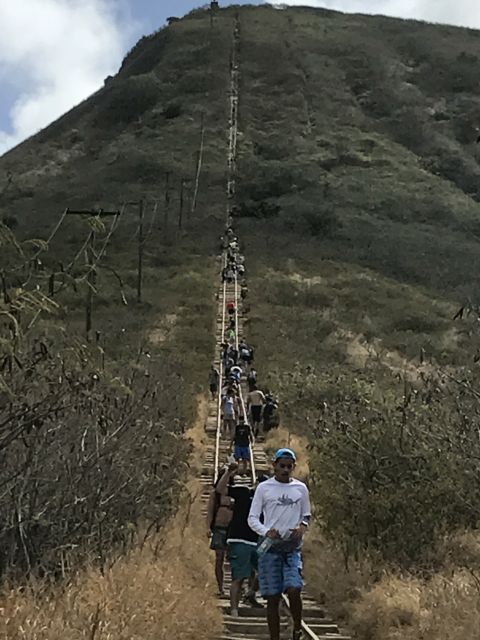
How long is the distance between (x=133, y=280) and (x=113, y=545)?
44161mm

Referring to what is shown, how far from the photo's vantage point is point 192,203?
262 feet

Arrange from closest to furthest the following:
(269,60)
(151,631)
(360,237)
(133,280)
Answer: (151,631)
(133,280)
(360,237)
(269,60)

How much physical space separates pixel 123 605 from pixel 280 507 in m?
1.53

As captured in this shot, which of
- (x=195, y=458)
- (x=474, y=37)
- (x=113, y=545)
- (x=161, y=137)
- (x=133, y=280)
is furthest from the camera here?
(x=474, y=37)

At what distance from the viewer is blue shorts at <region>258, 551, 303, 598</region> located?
810cm

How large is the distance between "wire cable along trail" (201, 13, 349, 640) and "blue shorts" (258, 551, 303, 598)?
2.49 ft

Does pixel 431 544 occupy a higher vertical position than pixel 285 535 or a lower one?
lower

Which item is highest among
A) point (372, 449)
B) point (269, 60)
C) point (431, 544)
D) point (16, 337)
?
point (269, 60)

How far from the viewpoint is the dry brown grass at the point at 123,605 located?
6.57 meters

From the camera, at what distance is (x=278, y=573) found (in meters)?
8.15

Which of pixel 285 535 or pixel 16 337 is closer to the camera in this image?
pixel 16 337

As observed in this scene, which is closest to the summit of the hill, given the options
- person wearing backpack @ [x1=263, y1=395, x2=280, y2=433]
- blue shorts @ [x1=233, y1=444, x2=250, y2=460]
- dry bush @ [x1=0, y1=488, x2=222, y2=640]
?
person wearing backpack @ [x1=263, y1=395, x2=280, y2=433]

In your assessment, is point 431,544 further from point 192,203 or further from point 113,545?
point 192,203

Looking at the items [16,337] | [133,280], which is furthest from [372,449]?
[133,280]
